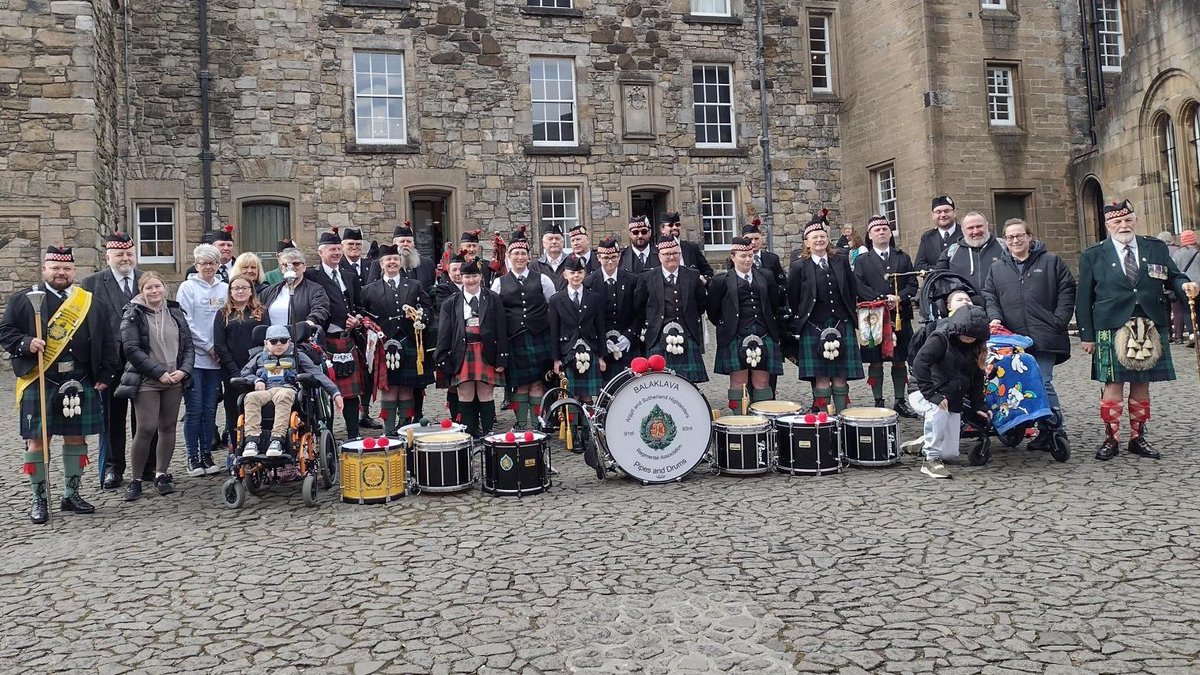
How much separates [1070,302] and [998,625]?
4599 mm

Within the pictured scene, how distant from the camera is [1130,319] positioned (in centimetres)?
751

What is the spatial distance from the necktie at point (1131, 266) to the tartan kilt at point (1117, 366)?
43 centimetres

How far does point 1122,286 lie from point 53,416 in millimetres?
8038

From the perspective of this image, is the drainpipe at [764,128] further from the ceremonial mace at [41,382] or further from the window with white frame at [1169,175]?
the ceremonial mace at [41,382]

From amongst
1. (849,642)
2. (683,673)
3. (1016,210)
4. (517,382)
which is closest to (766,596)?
(849,642)

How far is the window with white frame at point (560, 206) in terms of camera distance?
2045 cm

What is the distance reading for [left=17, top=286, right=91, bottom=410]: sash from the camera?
22.2 ft

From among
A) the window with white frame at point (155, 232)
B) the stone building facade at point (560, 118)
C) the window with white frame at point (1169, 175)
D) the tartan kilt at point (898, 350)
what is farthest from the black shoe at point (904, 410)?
the window with white frame at point (155, 232)

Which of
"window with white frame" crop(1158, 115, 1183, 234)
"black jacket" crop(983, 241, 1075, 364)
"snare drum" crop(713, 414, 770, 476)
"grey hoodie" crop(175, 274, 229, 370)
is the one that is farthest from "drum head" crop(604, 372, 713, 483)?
"window with white frame" crop(1158, 115, 1183, 234)

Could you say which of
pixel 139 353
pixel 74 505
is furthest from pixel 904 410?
pixel 74 505

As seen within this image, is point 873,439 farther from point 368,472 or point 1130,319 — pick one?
point 368,472

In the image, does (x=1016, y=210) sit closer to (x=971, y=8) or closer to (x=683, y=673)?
(x=971, y=8)

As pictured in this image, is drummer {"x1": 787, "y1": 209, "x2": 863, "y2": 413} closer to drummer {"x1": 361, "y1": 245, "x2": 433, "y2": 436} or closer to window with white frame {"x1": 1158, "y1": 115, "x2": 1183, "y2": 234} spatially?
drummer {"x1": 361, "y1": 245, "x2": 433, "y2": 436}

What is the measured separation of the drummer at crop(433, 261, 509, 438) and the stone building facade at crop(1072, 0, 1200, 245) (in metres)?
14.7
